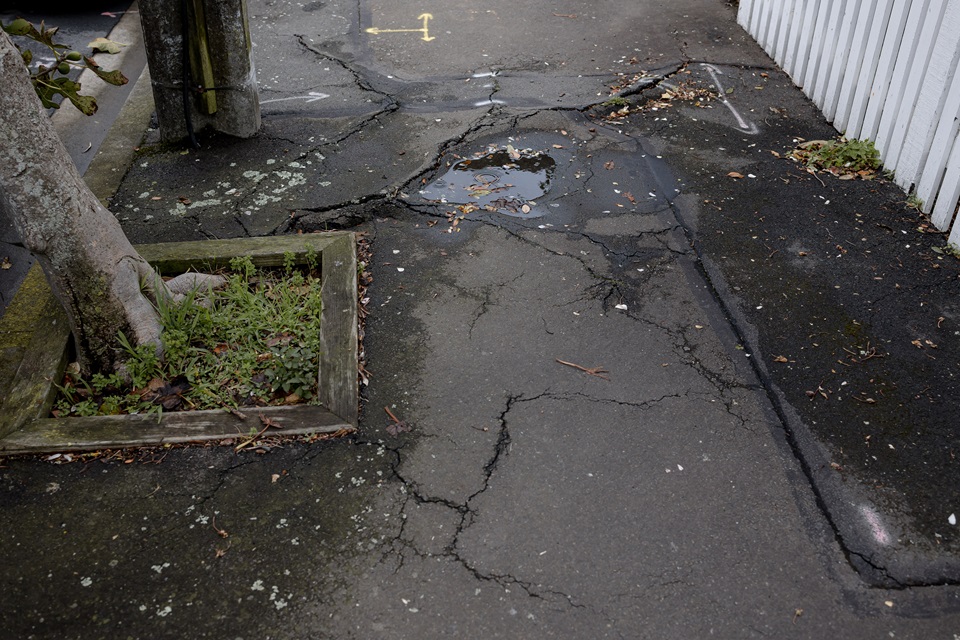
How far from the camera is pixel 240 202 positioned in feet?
18.1

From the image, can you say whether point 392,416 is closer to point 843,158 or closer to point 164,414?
point 164,414

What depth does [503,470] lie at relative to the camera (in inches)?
137

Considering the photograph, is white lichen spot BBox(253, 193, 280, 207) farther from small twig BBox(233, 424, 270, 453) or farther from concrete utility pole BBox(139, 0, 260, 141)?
small twig BBox(233, 424, 270, 453)

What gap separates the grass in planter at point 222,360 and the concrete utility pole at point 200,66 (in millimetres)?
2207

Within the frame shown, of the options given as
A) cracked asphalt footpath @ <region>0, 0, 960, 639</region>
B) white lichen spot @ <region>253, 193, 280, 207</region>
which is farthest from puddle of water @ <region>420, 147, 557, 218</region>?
white lichen spot @ <region>253, 193, 280, 207</region>

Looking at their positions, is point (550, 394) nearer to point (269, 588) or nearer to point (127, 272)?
point (269, 588)

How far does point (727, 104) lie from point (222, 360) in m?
4.99

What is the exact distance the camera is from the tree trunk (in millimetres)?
3395

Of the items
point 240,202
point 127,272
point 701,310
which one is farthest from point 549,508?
point 240,202

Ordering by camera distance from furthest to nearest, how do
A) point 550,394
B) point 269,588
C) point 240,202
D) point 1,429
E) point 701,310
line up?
point 240,202 < point 701,310 < point 550,394 < point 1,429 < point 269,588

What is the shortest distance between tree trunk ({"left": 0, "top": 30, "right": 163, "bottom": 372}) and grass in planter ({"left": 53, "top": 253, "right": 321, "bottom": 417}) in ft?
0.40

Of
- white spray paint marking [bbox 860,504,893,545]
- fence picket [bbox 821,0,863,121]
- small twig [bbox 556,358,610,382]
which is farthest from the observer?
fence picket [bbox 821,0,863,121]

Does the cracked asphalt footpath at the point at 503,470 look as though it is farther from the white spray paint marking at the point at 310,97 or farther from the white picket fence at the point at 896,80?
the white spray paint marking at the point at 310,97

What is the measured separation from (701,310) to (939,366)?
Answer: 1.24 meters
